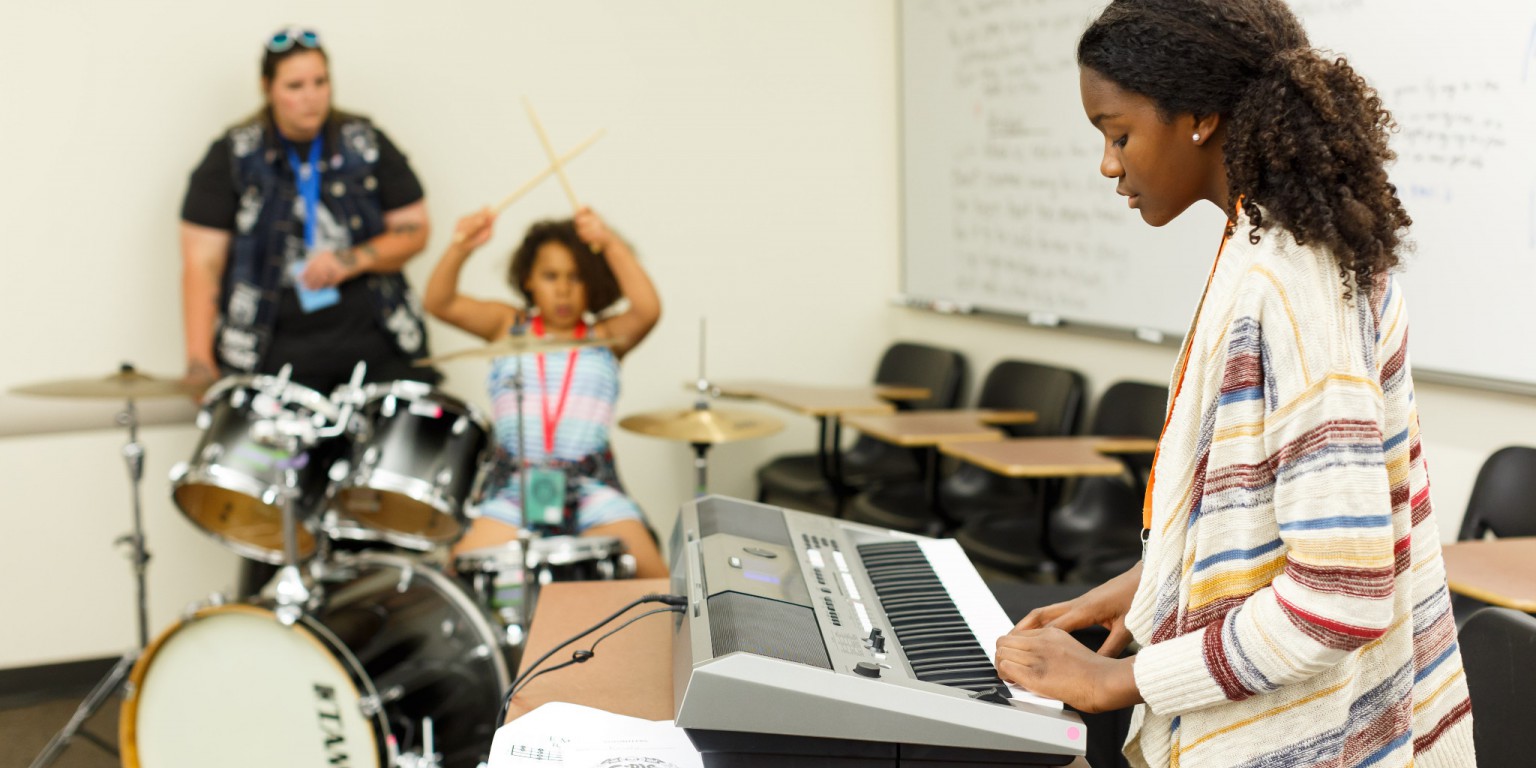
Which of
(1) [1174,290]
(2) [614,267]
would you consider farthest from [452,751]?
(1) [1174,290]

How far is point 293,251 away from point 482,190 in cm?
69

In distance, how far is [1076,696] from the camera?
38.5 inches

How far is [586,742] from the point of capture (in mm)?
1135

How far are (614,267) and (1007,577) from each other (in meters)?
1.23

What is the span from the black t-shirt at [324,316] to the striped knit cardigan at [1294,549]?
3.04 m

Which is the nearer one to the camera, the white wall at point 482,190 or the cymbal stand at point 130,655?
the cymbal stand at point 130,655

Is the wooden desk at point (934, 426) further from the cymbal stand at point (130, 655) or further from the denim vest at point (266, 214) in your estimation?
the cymbal stand at point (130, 655)

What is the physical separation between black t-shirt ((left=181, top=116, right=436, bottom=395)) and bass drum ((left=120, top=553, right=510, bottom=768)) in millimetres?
1291

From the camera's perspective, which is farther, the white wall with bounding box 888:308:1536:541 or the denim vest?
the denim vest

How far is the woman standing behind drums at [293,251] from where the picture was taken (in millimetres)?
3607

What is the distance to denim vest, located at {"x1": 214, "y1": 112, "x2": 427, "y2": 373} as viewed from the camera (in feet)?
11.8

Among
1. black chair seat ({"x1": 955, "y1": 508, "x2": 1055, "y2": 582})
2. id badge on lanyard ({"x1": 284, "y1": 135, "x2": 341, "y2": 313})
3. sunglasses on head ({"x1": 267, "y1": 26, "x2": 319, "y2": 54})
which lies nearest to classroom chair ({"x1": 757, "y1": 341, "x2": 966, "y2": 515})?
black chair seat ({"x1": 955, "y1": 508, "x2": 1055, "y2": 582})

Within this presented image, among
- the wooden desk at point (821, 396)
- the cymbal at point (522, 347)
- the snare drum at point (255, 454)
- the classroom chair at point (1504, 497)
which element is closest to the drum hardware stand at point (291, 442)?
the snare drum at point (255, 454)

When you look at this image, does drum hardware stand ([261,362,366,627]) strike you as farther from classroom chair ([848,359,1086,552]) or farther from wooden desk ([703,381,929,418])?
classroom chair ([848,359,1086,552])
